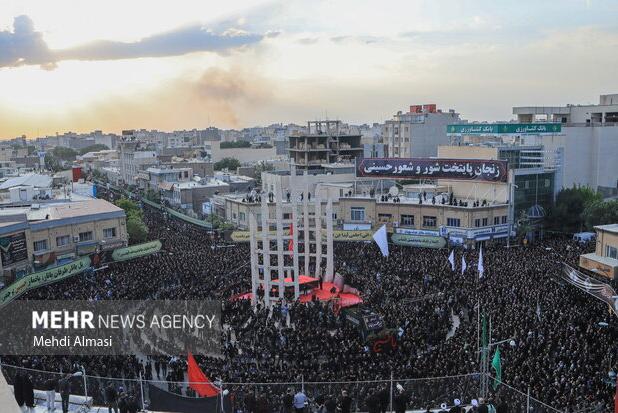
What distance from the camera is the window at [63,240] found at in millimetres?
31516

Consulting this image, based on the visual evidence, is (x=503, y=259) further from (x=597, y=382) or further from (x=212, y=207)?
(x=212, y=207)

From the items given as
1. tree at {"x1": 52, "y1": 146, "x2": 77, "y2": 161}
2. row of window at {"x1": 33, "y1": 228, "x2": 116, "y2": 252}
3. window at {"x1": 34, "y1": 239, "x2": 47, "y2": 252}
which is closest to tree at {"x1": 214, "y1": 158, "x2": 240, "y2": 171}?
row of window at {"x1": 33, "y1": 228, "x2": 116, "y2": 252}

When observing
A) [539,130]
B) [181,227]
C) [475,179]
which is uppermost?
[539,130]

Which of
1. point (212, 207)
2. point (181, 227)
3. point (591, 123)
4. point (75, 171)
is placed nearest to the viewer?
point (181, 227)

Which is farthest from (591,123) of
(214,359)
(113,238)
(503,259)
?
(214,359)

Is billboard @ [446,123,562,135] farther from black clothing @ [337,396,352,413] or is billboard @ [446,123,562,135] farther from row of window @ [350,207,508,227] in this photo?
black clothing @ [337,396,352,413]

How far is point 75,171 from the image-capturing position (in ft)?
223

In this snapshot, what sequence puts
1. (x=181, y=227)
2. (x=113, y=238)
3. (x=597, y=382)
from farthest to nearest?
1. (x=181, y=227)
2. (x=113, y=238)
3. (x=597, y=382)

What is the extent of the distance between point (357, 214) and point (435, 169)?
642 cm

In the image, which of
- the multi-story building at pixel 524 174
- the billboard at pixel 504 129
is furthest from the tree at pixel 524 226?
the billboard at pixel 504 129

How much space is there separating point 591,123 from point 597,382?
165 ft

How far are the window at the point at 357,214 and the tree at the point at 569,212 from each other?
13404 millimetres

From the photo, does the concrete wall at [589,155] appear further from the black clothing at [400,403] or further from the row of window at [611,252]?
the black clothing at [400,403]

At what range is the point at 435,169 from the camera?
41.8 meters
